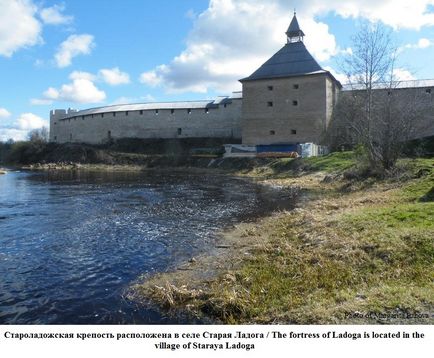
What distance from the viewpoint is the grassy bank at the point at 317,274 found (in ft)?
12.8

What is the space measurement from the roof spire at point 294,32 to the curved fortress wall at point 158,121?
736 centimetres

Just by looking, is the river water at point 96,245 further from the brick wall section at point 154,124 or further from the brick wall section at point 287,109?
the brick wall section at point 154,124

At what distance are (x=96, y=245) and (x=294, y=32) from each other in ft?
112

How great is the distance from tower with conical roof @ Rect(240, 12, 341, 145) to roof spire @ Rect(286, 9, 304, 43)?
131mm

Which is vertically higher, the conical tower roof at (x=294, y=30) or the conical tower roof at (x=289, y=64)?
the conical tower roof at (x=294, y=30)

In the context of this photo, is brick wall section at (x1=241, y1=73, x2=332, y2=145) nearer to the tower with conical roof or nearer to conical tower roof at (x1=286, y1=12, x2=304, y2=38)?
the tower with conical roof

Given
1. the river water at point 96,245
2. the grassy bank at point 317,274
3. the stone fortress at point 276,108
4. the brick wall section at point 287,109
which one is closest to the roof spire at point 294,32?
the stone fortress at point 276,108

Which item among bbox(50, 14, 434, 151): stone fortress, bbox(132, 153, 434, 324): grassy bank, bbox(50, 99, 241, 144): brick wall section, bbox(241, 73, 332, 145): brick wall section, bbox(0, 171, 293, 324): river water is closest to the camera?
bbox(132, 153, 434, 324): grassy bank

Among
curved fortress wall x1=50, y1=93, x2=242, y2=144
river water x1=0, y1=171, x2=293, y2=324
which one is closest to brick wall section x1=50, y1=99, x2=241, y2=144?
curved fortress wall x1=50, y1=93, x2=242, y2=144

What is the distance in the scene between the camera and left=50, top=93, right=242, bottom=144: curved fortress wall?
41.4m

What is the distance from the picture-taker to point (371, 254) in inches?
216

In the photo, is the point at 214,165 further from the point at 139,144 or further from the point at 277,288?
the point at 277,288

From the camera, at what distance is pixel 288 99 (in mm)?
34250

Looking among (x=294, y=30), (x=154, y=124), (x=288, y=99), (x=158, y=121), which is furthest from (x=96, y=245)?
(x=154, y=124)
